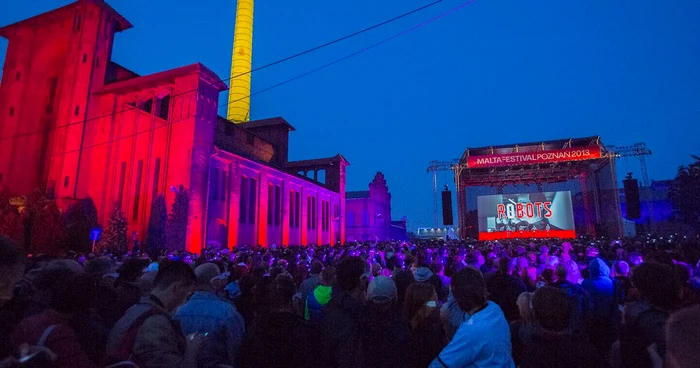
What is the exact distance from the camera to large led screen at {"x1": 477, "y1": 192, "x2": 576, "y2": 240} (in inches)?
1217

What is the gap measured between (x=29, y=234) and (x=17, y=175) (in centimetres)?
904

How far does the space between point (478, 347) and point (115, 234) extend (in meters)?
25.8

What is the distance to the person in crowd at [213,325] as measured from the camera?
2857 mm

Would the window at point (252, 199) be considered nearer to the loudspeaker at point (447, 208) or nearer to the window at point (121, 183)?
the window at point (121, 183)

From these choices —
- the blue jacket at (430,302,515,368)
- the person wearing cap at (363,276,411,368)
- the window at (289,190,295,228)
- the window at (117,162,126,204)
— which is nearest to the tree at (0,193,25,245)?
the window at (117,162,126,204)

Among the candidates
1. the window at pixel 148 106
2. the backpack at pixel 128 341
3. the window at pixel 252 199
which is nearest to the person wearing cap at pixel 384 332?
the backpack at pixel 128 341

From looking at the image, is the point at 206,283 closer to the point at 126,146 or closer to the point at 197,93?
the point at 197,93

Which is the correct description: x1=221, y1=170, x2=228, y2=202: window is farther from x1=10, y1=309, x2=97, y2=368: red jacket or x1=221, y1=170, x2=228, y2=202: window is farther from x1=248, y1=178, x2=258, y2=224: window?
x1=10, y1=309, x2=97, y2=368: red jacket

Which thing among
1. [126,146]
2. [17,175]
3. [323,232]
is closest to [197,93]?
[126,146]

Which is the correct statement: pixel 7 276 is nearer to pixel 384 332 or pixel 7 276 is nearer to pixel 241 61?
pixel 384 332

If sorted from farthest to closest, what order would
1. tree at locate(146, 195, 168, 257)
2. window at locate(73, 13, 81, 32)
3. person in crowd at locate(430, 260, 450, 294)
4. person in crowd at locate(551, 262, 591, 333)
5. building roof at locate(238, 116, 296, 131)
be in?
building roof at locate(238, 116, 296, 131) → window at locate(73, 13, 81, 32) → tree at locate(146, 195, 168, 257) → person in crowd at locate(430, 260, 450, 294) → person in crowd at locate(551, 262, 591, 333)

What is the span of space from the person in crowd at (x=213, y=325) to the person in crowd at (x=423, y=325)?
138 centimetres

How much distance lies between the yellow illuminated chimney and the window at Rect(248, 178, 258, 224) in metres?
24.6

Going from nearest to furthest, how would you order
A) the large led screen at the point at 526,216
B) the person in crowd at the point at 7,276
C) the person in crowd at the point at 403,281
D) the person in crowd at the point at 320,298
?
the person in crowd at the point at 7,276 → the person in crowd at the point at 320,298 → the person in crowd at the point at 403,281 → the large led screen at the point at 526,216
